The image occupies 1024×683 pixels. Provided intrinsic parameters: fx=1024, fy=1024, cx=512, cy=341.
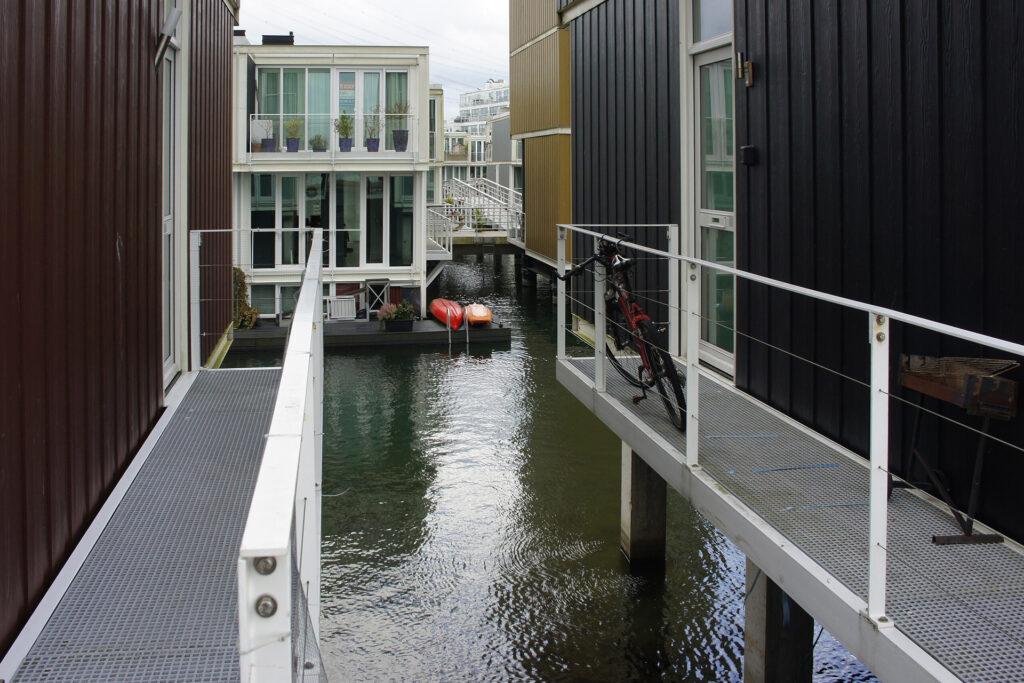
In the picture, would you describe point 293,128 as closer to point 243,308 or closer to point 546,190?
point 243,308

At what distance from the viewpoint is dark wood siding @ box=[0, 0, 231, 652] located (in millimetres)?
3146

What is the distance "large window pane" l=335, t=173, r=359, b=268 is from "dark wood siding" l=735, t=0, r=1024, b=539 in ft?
47.9

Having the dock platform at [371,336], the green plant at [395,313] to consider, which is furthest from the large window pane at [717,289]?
the green plant at [395,313]

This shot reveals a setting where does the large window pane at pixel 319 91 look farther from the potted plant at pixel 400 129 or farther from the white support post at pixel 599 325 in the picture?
the white support post at pixel 599 325

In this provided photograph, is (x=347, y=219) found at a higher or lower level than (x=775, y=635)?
higher

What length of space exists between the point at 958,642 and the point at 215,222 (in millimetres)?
7548

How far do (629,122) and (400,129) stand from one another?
1181 cm

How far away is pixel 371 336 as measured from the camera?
1828 centimetres

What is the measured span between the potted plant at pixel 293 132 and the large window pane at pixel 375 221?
164 centimetres

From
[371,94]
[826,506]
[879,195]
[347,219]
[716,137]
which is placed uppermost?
[371,94]

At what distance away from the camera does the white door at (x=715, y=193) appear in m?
6.64

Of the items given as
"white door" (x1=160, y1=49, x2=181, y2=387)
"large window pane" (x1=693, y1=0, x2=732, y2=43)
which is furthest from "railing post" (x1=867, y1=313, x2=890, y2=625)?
"white door" (x1=160, y1=49, x2=181, y2=387)

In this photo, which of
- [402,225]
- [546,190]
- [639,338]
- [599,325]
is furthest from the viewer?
[546,190]

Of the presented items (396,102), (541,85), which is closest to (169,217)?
(396,102)
